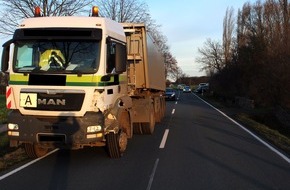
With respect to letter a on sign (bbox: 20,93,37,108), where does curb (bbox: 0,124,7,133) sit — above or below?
below

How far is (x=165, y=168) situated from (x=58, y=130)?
245 centimetres

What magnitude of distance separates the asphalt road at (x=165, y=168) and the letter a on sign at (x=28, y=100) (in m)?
1.37

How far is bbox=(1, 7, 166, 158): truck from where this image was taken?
10.0 metres

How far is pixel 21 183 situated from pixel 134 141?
614 centimetres

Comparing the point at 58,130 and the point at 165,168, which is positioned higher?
the point at 58,130

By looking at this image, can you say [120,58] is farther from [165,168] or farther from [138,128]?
[138,128]

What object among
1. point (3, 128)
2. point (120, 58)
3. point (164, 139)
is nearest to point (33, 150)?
point (120, 58)

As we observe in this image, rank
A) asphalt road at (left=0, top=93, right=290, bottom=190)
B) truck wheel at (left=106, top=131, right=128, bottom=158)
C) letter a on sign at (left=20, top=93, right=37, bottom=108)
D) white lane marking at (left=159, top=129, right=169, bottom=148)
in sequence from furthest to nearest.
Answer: white lane marking at (left=159, top=129, right=169, bottom=148)
truck wheel at (left=106, top=131, right=128, bottom=158)
letter a on sign at (left=20, top=93, right=37, bottom=108)
asphalt road at (left=0, top=93, right=290, bottom=190)

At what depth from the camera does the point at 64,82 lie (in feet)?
33.0

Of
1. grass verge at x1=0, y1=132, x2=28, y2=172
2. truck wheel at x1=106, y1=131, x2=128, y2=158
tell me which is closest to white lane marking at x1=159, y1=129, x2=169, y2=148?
truck wheel at x1=106, y1=131, x2=128, y2=158

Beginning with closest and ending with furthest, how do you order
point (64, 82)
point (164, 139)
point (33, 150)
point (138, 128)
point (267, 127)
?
point (64, 82) < point (33, 150) < point (164, 139) < point (138, 128) < point (267, 127)

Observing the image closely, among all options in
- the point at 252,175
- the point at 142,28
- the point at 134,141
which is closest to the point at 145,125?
the point at 134,141

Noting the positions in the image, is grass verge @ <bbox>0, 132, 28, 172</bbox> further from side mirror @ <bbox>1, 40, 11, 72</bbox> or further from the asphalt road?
side mirror @ <bbox>1, 40, 11, 72</bbox>

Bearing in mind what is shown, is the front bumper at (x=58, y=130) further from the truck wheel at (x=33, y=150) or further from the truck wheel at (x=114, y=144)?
the truck wheel at (x=33, y=150)
